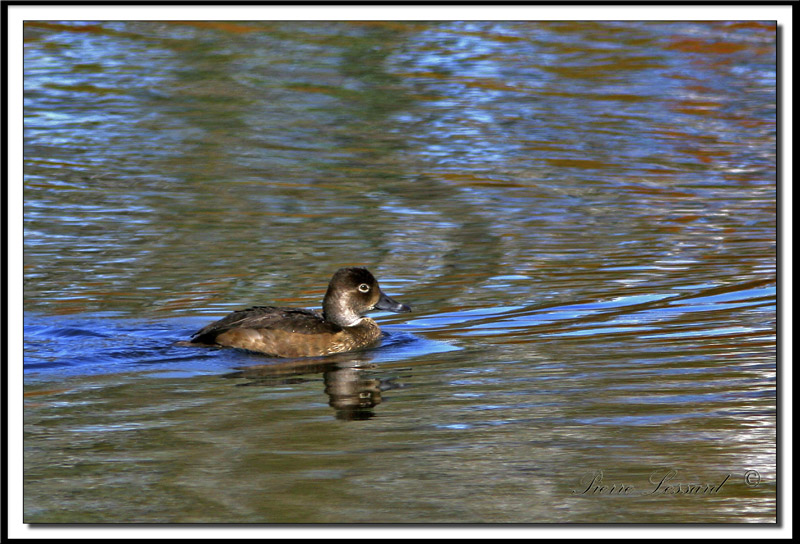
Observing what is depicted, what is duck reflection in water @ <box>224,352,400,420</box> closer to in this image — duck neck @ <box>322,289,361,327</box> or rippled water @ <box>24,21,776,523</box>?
rippled water @ <box>24,21,776,523</box>

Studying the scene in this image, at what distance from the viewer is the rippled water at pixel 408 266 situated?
738 centimetres

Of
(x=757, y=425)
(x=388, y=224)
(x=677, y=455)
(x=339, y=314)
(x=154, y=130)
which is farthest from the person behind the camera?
(x=154, y=130)

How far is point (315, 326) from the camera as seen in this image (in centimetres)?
1051

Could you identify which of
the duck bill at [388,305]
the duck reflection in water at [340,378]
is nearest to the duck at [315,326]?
the duck bill at [388,305]

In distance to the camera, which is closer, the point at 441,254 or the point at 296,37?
the point at 441,254

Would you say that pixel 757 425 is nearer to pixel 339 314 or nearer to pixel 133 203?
pixel 339 314

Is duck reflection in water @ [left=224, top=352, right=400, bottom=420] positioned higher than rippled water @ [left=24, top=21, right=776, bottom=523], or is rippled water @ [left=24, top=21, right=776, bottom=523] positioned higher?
rippled water @ [left=24, top=21, right=776, bottom=523]

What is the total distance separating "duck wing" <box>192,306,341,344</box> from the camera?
10297 millimetres

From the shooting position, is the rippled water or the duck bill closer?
the rippled water

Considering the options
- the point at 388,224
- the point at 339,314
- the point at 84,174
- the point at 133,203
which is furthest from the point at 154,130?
the point at 339,314

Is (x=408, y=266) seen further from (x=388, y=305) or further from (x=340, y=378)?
(x=340, y=378)

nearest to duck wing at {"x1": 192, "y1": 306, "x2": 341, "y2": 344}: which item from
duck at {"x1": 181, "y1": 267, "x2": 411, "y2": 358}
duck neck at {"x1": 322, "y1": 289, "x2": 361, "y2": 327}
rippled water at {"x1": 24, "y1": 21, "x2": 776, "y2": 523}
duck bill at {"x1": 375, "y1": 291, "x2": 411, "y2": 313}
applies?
duck at {"x1": 181, "y1": 267, "x2": 411, "y2": 358}

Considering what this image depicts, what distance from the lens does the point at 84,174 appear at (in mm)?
16906

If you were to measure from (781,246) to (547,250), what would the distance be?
5.81 m
